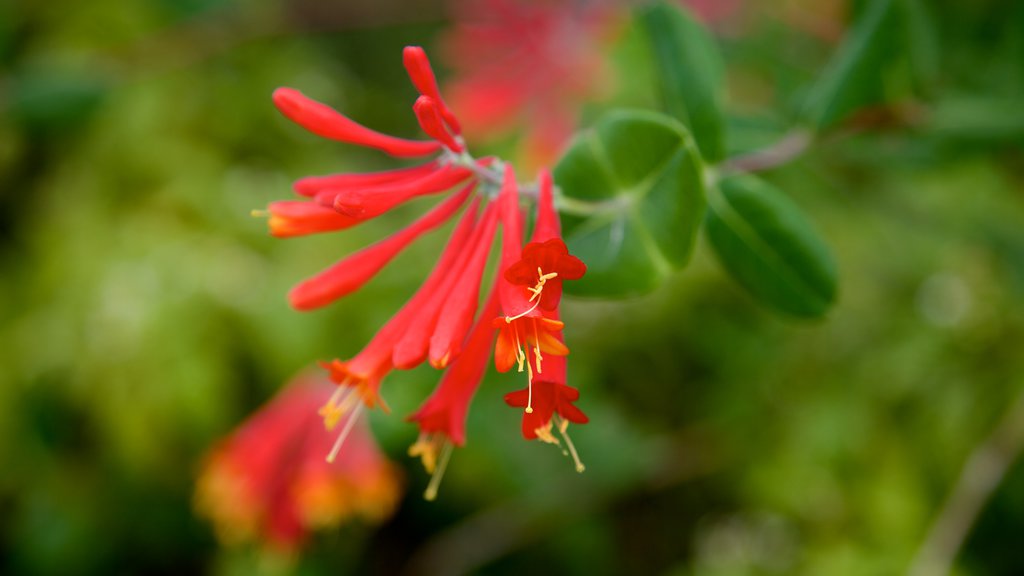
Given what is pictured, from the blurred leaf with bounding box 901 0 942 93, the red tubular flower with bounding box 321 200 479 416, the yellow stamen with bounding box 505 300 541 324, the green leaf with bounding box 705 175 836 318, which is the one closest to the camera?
the yellow stamen with bounding box 505 300 541 324

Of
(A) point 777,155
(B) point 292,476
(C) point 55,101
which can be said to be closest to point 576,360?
(B) point 292,476

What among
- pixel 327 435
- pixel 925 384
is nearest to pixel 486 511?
pixel 327 435

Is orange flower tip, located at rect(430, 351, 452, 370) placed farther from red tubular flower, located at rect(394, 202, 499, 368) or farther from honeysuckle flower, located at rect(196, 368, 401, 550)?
honeysuckle flower, located at rect(196, 368, 401, 550)

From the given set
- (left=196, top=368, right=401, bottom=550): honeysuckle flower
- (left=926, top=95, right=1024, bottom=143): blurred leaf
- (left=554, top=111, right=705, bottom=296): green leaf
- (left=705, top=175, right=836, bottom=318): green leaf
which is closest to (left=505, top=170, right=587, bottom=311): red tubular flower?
(left=554, top=111, right=705, bottom=296): green leaf

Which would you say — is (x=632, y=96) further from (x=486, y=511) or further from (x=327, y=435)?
(x=327, y=435)

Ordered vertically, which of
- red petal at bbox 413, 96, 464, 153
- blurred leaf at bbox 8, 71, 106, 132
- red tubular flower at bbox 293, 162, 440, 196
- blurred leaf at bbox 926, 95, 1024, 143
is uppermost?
red petal at bbox 413, 96, 464, 153

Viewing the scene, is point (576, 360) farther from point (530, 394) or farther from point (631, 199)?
point (530, 394)

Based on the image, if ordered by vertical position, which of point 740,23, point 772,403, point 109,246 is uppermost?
point 740,23
